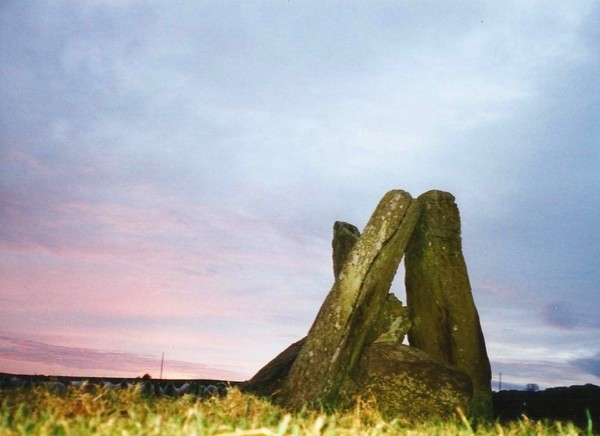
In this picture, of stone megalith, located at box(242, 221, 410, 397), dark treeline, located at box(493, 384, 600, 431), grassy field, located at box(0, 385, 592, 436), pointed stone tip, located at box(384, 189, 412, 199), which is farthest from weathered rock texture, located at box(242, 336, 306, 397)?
dark treeline, located at box(493, 384, 600, 431)

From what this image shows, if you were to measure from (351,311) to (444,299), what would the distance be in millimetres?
2595

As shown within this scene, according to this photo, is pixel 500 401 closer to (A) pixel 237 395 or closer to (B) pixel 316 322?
(B) pixel 316 322

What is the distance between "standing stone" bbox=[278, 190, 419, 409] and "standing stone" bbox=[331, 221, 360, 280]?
1.76m

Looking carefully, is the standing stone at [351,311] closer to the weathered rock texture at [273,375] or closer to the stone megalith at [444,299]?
the weathered rock texture at [273,375]

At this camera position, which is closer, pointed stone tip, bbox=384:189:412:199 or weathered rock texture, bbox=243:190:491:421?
weathered rock texture, bbox=243:190:491:421

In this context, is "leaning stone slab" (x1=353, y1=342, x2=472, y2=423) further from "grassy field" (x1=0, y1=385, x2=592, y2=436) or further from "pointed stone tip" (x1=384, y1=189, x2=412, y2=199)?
"pointed stone tip" (x1=384, y1=189, x2=412, y2=199)

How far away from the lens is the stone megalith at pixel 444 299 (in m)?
9.43

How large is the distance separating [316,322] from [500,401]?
6.74 metres

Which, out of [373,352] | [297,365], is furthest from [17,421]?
[373,352]

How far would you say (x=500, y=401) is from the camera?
12.5 meters

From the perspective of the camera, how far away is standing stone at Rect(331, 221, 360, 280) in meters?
10.2

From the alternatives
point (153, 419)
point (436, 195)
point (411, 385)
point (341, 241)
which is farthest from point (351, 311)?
point (153, 419)

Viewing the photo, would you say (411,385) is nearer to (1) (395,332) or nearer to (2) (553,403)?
(1) (395,332)

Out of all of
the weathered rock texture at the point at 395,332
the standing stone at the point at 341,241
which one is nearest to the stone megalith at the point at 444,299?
the weathered rock texture at the point at 395,332
